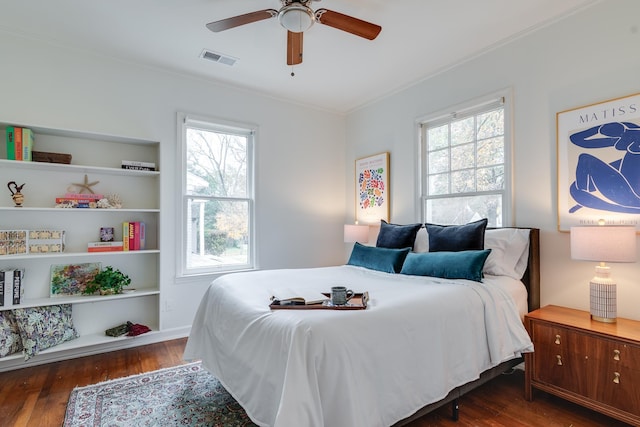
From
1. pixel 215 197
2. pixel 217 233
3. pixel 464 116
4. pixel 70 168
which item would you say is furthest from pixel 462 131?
pixel 70 168

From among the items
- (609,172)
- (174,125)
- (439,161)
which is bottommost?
(609,172)

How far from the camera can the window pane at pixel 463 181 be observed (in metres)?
3.18

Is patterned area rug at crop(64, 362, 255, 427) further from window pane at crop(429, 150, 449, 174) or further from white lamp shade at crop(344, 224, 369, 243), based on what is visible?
window pane at crop(429, 150, 449, 174)

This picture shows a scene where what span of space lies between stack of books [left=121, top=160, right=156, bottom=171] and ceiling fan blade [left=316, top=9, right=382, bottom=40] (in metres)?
2.15

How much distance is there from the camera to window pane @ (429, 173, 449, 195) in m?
3.41

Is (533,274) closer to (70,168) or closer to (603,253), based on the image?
(603,253)

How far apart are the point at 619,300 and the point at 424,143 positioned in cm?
215

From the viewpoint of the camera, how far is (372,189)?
4227 millimetres

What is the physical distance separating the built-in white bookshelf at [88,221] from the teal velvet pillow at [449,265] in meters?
2.46

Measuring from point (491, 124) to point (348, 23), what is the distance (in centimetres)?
172

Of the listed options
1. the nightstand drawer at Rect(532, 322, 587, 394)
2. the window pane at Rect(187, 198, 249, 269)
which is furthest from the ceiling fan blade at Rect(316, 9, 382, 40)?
the window pane at Rect(187, 198, 249, 269)

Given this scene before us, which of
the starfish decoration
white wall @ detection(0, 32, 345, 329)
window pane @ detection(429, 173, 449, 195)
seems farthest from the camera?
window pane @ detection(429, 173, 449, 195)

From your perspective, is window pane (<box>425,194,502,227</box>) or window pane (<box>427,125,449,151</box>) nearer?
window pane (<box>425,194,502,227</box>)

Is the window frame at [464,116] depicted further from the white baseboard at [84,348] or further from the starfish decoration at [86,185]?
the starfish decoration at [86,185]
